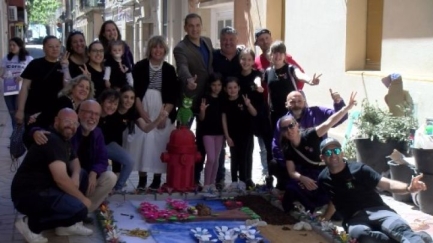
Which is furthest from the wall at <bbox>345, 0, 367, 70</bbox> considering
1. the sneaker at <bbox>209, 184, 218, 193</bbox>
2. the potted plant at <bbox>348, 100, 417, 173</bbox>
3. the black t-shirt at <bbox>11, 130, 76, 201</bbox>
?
the black t-shirt at <bbox>11, 130, 76, 201</bbox>

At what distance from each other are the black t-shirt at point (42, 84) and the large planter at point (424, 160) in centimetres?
364

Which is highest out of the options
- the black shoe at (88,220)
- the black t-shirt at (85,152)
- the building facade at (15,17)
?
the building facade at (15,17)

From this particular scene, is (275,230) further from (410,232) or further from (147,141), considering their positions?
(147,141)

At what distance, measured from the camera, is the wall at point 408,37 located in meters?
8.34

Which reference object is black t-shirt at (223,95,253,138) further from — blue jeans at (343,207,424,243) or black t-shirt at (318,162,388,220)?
blue jeans at (343,207,424,243)

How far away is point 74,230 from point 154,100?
6.48ft

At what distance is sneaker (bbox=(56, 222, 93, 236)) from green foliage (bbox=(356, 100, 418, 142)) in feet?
12.1

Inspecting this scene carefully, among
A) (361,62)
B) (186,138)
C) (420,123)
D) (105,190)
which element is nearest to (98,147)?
(105,190)

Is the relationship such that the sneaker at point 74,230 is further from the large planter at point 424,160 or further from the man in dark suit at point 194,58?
the large planter at point 424,160

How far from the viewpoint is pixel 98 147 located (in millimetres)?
6355

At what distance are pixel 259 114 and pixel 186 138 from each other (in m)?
0.87

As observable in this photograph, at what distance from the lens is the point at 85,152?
6316 mm

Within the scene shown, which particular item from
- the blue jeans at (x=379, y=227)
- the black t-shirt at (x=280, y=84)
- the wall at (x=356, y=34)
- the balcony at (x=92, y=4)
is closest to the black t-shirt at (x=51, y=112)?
the black t-shirt at (x=280, y=84)

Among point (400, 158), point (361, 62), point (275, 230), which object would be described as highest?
Result: point (361, 62)
